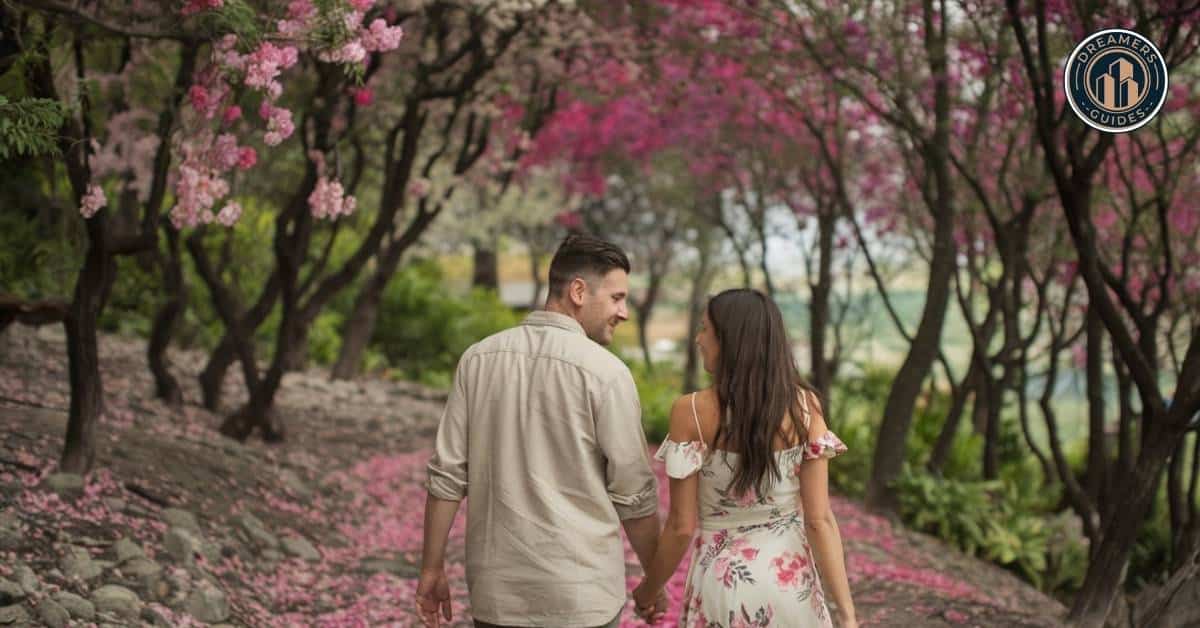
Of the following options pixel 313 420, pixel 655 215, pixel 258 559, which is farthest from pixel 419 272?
pixel 258 559

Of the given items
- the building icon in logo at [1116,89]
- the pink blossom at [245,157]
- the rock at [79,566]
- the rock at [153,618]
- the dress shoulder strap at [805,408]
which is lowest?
the rock at [153,618]

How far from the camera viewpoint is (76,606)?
5840 mm

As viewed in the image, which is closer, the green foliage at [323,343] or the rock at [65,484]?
the rock at [65,484]

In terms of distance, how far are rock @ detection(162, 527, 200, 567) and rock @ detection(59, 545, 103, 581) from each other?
0.63 m

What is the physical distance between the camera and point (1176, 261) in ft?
35.5

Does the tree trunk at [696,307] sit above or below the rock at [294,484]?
above

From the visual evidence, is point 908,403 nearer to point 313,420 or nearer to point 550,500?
point 313,420

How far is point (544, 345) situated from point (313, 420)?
1026 centimetres

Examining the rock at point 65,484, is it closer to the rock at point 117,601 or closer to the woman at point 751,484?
the rock at point 117,601

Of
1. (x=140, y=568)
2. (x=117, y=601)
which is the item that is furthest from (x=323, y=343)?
(x=117, y=601)

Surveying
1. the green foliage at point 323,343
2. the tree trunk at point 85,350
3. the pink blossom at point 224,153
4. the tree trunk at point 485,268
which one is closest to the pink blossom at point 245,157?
the pink blossom at point 224,153

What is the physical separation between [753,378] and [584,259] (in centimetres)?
56

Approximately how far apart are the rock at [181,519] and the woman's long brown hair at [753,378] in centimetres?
456

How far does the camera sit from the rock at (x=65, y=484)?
280 inches
